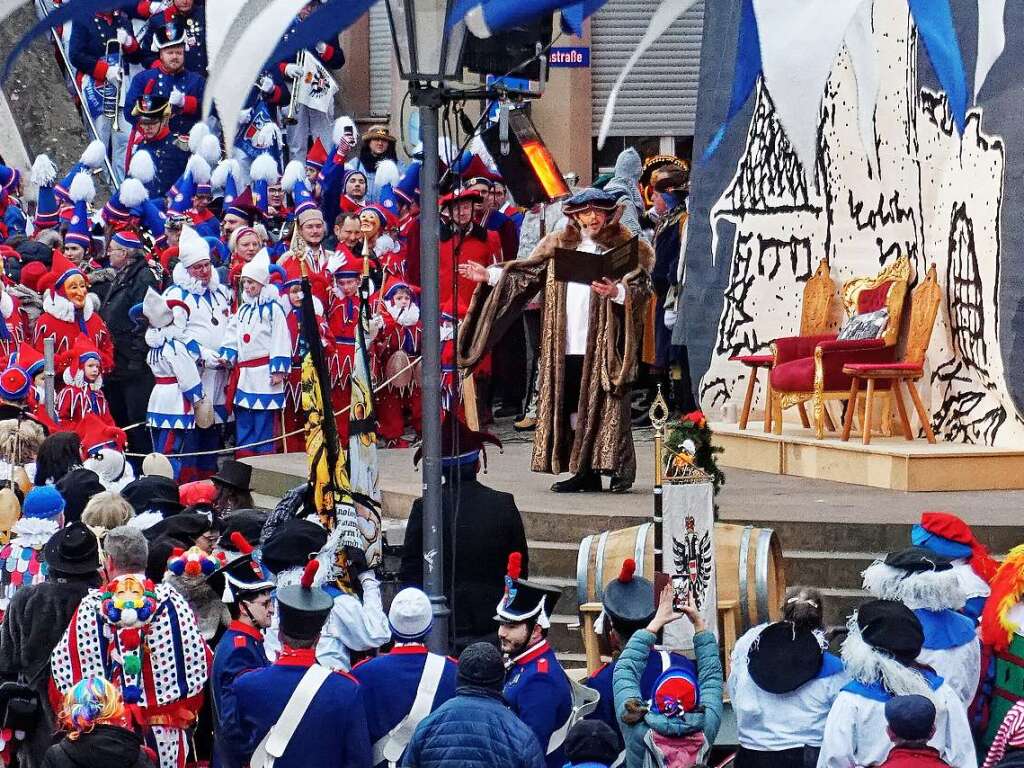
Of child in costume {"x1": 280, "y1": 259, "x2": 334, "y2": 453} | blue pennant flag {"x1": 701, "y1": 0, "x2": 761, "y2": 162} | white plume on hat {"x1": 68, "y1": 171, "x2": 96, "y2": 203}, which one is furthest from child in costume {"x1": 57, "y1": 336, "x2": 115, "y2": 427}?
blue pennant flag {"x1": 701, "y1": 0, "x2": 761, "y2": 162}

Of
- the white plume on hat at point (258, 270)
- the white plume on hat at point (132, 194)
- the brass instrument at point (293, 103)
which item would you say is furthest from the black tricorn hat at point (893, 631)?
the brass instrument at point (293, 103)

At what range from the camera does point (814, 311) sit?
14680 millimetres

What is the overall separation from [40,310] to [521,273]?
4.56 meters

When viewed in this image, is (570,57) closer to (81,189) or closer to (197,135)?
(197,135)

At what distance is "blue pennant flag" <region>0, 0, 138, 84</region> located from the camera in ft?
19.2

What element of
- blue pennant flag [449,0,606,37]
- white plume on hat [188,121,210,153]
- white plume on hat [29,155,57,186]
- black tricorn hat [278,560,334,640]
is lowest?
black tricorn hat [278,560,334,640]

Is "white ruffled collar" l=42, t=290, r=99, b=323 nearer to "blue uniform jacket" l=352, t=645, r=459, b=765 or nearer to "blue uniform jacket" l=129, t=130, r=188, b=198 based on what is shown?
"blue uniform jacket" l=129, t=130, r=188, b=198

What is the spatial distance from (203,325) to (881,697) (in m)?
9.62

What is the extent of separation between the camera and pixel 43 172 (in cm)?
2042

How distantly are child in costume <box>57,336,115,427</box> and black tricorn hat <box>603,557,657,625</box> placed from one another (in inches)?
297

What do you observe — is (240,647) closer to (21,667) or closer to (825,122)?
(21,667)

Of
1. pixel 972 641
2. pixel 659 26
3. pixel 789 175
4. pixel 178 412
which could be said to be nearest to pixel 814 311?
pixel 789 175

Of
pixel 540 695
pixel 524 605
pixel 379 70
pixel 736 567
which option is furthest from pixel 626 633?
pixel 379 70

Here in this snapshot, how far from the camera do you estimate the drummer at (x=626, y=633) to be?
274 inches
